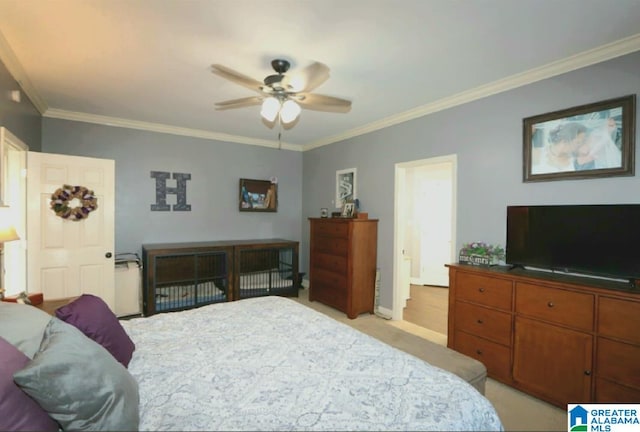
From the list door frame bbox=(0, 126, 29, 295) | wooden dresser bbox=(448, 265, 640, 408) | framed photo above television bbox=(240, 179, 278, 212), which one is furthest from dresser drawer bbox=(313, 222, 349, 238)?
door frame bbox=(0, 126, 29, 295)

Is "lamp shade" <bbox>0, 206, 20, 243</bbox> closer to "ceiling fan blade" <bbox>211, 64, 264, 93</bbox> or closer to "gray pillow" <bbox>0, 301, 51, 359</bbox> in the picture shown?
"gray pillow" <bbox>0, 301, 51, 359</bbox>

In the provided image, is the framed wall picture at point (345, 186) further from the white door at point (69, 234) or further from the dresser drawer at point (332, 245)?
the white door at point (69, 234)

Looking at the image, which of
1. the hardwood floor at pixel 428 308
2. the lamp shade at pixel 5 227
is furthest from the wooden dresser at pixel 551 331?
the lamp shade at pixel 5 227

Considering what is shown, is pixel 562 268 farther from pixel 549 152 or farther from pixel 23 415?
pixel 23 415

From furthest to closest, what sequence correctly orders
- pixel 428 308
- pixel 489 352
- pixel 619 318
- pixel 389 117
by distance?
pixel 428 308, pixel 389 117, pixel 489 352, pixel 619 318

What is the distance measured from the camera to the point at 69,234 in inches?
137

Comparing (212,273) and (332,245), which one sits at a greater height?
(332,245)

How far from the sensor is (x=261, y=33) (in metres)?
2.13

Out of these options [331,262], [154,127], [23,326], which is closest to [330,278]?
[331,262]

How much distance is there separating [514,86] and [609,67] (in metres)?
0.64

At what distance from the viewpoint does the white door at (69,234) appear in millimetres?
3277

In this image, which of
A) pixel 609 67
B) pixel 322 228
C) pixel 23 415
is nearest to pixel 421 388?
pixel 23 415

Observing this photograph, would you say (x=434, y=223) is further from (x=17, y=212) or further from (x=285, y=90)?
(x=17, y=212)

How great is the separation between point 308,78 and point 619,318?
8.44 feet
